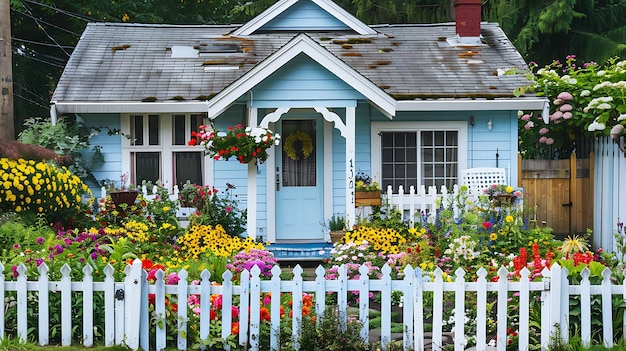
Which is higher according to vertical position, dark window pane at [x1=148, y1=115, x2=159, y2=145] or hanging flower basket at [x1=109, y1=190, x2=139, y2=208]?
dark window pane at [x1=148, y1=115, x2=159, y2=145]

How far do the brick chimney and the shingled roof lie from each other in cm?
32

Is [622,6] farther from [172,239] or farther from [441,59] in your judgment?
[172,239]

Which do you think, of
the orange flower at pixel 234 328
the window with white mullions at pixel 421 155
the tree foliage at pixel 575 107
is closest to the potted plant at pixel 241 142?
the window with white mullions at pixel 421 155

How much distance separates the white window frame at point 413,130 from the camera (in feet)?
44.3

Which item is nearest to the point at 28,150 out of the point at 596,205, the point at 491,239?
the point at 491,239

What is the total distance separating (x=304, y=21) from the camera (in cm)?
1565

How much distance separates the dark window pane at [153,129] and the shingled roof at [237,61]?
494 mm

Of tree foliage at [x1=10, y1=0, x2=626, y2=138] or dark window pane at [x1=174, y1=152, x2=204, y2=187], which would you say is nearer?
dark window pane at [x1=174, y1=152, x2=204, y2=187]

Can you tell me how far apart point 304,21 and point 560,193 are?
5.73 meters

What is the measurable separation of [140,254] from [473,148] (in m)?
6.07

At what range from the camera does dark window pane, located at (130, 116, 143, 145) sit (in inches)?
530

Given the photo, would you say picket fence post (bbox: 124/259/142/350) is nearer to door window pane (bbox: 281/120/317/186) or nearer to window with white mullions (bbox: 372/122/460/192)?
door window pane (bbox: 281/120/317/186)

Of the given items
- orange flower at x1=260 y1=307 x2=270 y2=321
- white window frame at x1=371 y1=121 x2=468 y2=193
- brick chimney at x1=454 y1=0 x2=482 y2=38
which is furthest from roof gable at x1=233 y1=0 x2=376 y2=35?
orange flower at x1=260 y1=307 x2=270 y2=321

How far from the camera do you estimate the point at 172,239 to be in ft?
39.0
